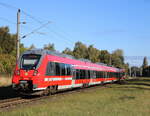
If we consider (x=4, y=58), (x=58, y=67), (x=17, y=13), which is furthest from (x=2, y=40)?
(x=58, y=67)

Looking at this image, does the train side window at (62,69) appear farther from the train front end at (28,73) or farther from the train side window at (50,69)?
the train front end at (28,73)

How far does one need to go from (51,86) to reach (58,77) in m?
1.09

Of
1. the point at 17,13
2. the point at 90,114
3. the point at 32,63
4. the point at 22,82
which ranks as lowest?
the point at 90,114

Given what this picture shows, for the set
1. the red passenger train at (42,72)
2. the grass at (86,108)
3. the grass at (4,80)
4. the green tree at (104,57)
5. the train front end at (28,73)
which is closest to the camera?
the grass at (86,108)

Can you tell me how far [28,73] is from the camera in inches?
669

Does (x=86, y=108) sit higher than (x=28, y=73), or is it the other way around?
(x=28, y=73)

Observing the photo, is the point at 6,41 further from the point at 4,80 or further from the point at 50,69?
the point at 50,69

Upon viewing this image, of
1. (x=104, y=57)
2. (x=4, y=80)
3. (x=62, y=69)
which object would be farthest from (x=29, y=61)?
(x=104, y=57)

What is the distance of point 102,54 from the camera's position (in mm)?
116938

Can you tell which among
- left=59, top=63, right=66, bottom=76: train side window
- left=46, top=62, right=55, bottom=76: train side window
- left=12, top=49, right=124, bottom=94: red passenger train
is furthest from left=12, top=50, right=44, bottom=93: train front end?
left=59, top=63, right=66, bottom=76: train side window

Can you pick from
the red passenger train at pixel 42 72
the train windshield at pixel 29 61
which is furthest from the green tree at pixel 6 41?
the train windshield at pixel 29 61

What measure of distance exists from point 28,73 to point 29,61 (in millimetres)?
1104

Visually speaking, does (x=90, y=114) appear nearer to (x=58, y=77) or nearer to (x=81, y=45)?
(x=58, y=77)

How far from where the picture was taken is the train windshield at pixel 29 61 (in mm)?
17391
